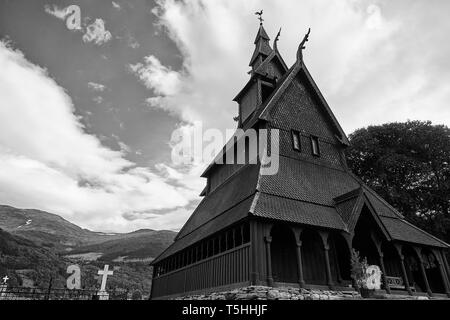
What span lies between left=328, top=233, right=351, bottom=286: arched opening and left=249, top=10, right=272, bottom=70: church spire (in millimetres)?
17306

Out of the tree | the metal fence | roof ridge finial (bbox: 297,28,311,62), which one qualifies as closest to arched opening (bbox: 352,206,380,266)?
roof ridge finial (bbox: 297,28,311,62)

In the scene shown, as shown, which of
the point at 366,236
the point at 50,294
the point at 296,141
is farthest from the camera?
the point at 50,294

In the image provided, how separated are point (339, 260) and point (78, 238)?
13177 centimetres

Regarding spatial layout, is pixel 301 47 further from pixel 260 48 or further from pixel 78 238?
pixel 78 238

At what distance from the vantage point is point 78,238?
5022 inches

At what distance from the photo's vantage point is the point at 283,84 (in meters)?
21.0

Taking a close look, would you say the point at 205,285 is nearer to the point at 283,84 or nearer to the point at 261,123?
the point at 261,123

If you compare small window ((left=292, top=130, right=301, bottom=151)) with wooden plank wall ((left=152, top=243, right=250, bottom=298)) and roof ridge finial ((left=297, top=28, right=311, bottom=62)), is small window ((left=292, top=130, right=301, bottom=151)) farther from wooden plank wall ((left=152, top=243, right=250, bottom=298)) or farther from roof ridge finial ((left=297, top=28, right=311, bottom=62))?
wooden plank wall ((left=152, top=243, right=250, bottom=298))

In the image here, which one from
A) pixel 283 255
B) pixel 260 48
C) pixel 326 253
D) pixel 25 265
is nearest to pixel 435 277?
pixel 326 253

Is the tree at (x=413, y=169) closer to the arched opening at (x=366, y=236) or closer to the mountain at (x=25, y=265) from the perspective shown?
the arched opening at (x=366, y=236)

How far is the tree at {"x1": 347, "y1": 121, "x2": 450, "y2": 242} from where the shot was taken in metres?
30.5

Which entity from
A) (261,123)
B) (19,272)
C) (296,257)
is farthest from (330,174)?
(19,272)

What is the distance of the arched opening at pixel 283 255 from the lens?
14500mm

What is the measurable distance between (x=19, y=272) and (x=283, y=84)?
37.0 m
